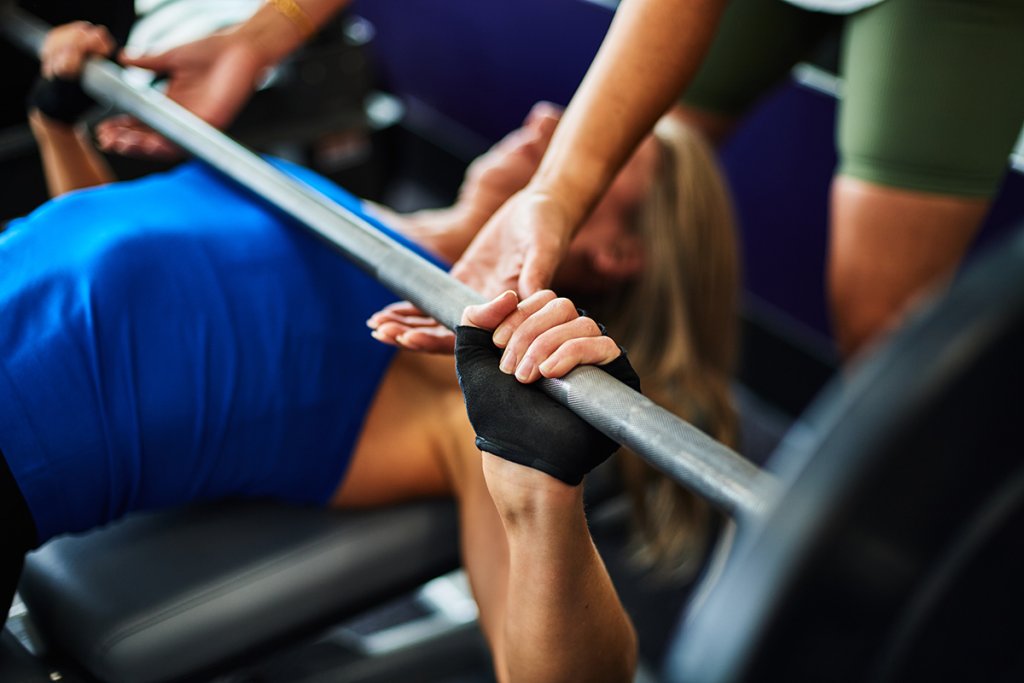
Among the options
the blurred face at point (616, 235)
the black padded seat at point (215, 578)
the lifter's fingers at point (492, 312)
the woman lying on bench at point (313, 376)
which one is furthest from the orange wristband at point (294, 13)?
the lifter's fingers at point (492, 312)

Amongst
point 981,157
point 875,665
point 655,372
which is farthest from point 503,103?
point 875,665

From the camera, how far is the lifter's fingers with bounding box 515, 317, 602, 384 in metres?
0.82

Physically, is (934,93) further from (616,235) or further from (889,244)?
(616,235)

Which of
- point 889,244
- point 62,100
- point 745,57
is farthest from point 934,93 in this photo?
point 62,100

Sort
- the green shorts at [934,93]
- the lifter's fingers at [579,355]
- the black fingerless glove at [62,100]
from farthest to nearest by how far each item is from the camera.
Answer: the black fingerless glove at [62,100]
the green shorts at [934,93]
the lifter's fingers at [579,355]

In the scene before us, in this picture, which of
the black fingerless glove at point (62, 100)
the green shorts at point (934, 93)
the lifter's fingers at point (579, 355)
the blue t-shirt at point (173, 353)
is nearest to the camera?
the lifter's fingers at point (579, 355)

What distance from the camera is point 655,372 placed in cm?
149

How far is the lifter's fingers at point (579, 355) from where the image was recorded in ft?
2.65

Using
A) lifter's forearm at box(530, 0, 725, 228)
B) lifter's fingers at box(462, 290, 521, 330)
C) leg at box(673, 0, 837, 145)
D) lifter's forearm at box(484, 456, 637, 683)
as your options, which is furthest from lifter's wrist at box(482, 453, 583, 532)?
leg at box(673, 0, 837, 145)

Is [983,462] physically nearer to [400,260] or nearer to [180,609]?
[400,260]

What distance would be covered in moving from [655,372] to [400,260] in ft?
1.94

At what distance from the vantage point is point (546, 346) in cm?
82

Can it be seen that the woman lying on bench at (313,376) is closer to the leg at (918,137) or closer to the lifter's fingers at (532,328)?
the lifter's fingers at (532,328)

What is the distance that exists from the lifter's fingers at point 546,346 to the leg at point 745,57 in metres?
0.80
